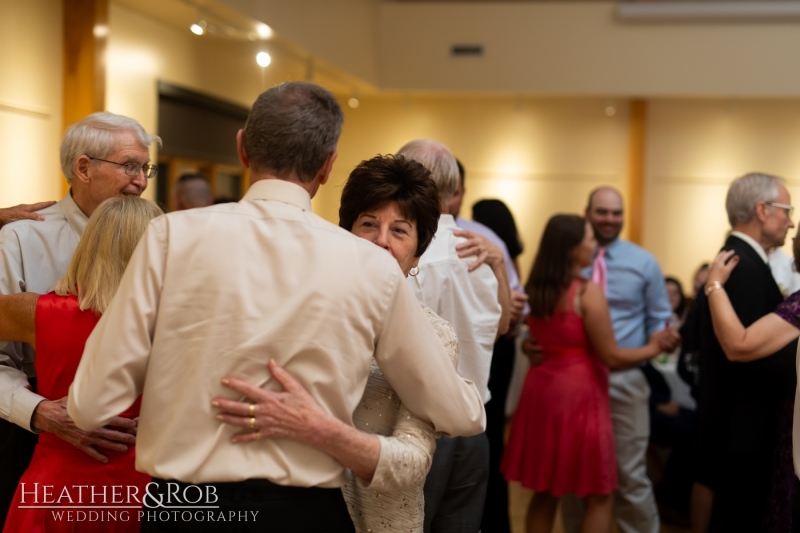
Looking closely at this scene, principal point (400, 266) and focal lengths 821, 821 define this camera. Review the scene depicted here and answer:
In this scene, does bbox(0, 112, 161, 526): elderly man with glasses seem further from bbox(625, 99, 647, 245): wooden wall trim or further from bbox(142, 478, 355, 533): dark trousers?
bbox(625, 99, 647, 245): wooden wall trim

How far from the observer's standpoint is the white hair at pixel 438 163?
9.00 ft

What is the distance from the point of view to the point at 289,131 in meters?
1.58

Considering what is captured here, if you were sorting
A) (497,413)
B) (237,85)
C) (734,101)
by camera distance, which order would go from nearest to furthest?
(497,413) < (237,85) < (734,101)

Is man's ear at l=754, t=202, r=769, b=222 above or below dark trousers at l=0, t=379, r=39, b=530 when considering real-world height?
above

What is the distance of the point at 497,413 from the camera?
12.7 ft

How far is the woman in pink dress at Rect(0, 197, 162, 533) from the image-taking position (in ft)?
6.63

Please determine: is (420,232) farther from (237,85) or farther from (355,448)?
(237,85)

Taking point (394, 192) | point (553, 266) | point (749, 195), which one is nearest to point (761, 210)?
point (749, 195)

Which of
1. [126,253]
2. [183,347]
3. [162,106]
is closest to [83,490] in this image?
[126,253]

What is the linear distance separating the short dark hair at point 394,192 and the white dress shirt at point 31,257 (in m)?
0.96

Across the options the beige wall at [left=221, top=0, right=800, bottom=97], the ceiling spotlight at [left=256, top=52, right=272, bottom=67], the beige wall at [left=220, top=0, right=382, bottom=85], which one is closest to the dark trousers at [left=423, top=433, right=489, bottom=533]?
the beige wall at [left=220, top=0, right=382, bottom=85]

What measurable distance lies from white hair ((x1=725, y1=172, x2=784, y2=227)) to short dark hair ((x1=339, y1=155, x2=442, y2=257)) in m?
2.00

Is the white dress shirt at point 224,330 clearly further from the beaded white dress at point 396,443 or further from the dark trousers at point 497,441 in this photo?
the dark trousers at point 497,441

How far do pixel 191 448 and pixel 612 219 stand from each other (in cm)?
372
